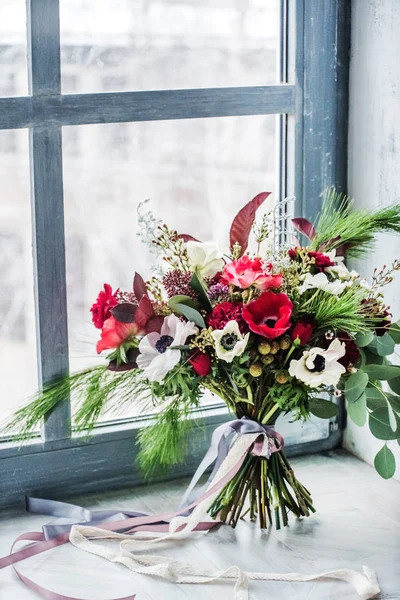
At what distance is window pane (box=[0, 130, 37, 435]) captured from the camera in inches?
69.8

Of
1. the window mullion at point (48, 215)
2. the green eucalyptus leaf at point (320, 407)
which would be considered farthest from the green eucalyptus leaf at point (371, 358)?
the window mullion at point (48, 215)

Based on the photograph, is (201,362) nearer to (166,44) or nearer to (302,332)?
(302,332)

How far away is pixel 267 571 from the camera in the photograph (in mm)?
1600

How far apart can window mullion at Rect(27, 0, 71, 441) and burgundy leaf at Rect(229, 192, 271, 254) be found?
0.34m

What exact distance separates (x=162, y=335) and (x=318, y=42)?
2.45ft

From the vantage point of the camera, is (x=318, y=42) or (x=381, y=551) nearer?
(x=381, y=551)

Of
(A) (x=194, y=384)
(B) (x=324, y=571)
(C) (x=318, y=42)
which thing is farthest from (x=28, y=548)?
(C) (x=318, y=42)

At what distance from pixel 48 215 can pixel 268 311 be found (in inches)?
19.1

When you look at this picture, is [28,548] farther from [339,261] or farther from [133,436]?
[339,261]

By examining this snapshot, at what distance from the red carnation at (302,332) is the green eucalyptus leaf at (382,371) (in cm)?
14

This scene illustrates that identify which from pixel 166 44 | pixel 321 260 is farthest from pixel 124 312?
pixel 166 44

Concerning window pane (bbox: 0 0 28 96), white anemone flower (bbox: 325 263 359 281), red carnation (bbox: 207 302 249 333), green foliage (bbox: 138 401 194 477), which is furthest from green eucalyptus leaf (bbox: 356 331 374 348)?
window pane (bbox: 0 0 28 96)

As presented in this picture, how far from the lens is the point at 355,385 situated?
1.62 m

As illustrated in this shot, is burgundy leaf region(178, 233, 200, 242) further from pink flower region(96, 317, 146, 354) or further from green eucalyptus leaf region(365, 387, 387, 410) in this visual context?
green eucalyptus leaf region(365, 387, 387, 410)
